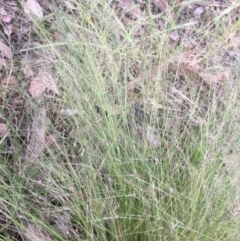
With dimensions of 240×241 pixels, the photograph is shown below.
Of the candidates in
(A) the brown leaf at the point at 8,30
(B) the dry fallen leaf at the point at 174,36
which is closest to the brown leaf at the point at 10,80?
(A) the brown leaf at the point at 8,30

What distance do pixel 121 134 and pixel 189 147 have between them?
215 mm

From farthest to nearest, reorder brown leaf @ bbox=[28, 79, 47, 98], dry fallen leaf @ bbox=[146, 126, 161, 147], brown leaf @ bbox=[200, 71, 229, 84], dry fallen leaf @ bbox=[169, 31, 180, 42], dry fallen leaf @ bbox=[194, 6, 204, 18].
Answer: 1. dry fallen leaf @ bbox=[194, 6, 204, 18]
2. dry fallen leaf @ bbox=[169, 31, 180, 42]
3. brown leaf @ bbox=[200, 71, 229, 84]
4. brown leaf @ bbox=[28, 79, 47, 98]
5. dry fallen leaf @ bbox=[146, 126, 161, 147]

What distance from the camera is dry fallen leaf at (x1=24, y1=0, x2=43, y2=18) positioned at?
167cm

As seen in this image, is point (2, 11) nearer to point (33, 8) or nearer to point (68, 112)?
point (33, 8)

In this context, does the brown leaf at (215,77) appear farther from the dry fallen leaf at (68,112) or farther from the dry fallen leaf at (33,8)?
the dry fallen leaf at (33,8)

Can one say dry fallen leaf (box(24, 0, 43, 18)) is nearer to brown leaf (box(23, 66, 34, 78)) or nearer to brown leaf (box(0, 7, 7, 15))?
brown leaf (box(0, 7, 7, 15))

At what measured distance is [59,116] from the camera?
4.90 feet

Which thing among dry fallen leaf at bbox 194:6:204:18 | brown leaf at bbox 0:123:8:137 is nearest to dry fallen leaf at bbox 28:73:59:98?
brown leaf at bbox 0:123:8:137

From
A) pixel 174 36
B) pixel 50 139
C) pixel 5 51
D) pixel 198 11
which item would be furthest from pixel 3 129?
pixel 198 11

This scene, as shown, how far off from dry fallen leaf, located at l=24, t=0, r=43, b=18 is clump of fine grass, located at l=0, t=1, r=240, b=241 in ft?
0.57

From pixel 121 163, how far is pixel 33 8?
681mm

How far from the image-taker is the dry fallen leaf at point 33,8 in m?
1.67

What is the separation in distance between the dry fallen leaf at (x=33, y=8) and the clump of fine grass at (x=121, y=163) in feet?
0.57

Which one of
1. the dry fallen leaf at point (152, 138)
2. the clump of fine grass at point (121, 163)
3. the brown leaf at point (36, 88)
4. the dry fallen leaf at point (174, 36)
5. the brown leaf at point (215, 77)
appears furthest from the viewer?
the dry fallen leaf at point (174, 36)
